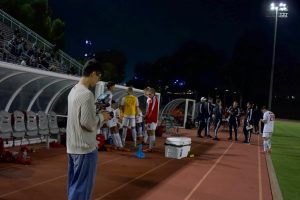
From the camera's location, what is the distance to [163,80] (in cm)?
8656

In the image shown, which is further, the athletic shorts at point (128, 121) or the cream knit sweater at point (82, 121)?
the athletic shorts at point (128, 121)

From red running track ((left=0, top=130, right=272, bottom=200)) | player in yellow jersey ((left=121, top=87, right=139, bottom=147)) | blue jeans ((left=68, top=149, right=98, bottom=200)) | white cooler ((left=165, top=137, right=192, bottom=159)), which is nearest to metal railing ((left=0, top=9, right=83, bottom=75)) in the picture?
player in yellow jersey ((left=121, top=87, right=139, bottom=147))

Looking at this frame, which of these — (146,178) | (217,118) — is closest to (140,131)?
(217,118)

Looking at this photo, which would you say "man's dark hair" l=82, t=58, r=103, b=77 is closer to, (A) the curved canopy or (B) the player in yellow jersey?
(A) the curved canopy

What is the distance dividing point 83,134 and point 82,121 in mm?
187

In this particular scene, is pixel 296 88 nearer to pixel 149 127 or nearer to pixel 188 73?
pixel 188 73

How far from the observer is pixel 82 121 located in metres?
4.83

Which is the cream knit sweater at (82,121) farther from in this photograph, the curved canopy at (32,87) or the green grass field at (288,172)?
the curved canopy at (32,87)

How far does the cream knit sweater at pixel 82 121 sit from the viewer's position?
4.83m

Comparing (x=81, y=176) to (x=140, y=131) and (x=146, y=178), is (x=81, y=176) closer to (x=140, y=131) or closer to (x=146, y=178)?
(x=146, y=178)

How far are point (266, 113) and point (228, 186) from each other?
25.3 feet

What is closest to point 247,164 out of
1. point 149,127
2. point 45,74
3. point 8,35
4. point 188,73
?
point 149,127

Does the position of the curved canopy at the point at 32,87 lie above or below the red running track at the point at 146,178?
above

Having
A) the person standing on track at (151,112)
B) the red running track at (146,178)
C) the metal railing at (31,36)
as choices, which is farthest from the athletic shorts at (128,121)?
the metal railing at (31,36)
